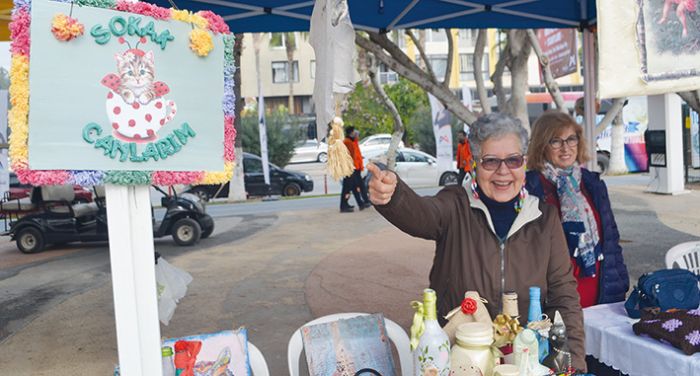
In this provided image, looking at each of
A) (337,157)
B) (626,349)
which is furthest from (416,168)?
(337,157)

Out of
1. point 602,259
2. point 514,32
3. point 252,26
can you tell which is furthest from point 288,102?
point 602,259

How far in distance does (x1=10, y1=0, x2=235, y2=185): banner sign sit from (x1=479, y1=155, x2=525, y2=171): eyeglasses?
3.12ft

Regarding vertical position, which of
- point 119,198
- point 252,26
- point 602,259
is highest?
point 252,26

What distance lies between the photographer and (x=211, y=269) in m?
8.32

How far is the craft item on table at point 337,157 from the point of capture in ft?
6.98

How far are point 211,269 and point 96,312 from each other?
2.08 meters

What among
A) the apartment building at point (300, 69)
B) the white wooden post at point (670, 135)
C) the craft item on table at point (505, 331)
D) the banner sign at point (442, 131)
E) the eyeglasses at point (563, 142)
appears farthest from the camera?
the apartment building at point (300, 69)

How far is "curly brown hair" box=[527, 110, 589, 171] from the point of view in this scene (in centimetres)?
349

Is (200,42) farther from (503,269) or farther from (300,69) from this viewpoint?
(300,69)

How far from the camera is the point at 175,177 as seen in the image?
1.96 m

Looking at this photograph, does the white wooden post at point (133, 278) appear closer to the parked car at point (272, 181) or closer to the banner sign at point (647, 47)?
the banner sign at point (647, 47)

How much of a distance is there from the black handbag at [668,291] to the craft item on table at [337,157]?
5.09 ft

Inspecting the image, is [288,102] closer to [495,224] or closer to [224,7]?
[224,7]

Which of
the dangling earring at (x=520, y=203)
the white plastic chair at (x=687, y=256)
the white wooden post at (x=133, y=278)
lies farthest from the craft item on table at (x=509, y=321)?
the white plastic chair at (x=687, y=256)
